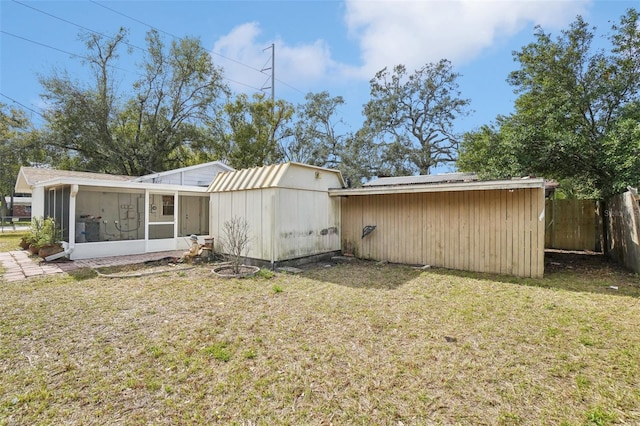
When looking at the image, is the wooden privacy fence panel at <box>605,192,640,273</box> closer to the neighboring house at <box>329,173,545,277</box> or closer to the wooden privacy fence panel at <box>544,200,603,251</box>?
the wooden privacy fence panel at <box>544,200,603,251</box>

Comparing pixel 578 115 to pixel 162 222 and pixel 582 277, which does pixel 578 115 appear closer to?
pixel 582 277

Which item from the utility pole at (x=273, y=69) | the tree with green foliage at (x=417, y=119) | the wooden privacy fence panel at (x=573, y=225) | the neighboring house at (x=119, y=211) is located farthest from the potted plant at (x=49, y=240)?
the tree with green foliage at (x=417, y=119)

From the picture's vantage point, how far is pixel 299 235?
7602 mm

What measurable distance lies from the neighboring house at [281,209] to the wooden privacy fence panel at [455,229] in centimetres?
90

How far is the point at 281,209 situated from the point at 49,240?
6228mm

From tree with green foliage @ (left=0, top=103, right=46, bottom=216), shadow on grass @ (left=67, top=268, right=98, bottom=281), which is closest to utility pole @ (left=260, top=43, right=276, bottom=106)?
tree with green foliage @ (left=0, top=103, right=46, bottom=216)

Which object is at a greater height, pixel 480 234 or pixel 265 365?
pixel 480 234

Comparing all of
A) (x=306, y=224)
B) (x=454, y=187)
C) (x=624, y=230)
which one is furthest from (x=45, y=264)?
(x=624, y=230)

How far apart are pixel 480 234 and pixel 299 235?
4218 millimetres

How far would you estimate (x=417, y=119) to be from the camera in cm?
2256

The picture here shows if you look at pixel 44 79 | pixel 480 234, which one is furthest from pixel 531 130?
pixel 44 79

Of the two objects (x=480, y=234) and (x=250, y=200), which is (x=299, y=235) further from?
(x=480, y=234)

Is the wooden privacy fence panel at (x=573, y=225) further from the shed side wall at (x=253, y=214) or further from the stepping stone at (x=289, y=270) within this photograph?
the shed side wall at (x=253, y=214)

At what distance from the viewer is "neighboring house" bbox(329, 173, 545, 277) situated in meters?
6.29
